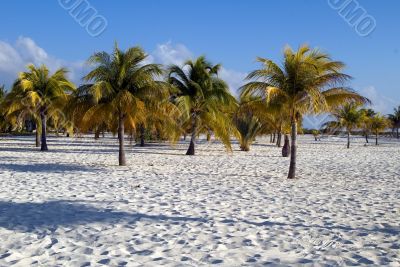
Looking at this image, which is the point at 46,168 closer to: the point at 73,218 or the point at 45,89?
the point at 73,218

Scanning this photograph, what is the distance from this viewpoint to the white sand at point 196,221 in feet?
16.3

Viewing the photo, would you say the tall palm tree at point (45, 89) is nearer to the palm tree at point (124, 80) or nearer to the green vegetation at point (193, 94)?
the green vegetation at point (193, 94)

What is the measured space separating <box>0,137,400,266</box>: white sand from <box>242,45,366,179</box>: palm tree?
2242 millimetres

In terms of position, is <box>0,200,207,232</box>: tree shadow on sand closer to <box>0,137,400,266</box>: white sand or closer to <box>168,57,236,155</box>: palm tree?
<box>0,137,400,266</box>: white sand

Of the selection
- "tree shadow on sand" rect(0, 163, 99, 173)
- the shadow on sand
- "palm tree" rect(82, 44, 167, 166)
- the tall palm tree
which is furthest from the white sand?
the tall palm tree

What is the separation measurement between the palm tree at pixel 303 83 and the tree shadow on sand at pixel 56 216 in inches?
231

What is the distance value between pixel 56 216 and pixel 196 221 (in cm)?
244

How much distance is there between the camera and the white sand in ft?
16.3

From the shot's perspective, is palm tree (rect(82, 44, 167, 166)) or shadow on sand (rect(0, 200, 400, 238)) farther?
palm tree (rect(82, 44, 167, 166))

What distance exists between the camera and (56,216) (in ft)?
23.0

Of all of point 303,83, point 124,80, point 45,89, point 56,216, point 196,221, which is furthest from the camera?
point 45,89

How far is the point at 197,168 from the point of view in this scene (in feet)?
48.6

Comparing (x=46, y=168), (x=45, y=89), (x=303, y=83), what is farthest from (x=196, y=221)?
(x=45, y=89)

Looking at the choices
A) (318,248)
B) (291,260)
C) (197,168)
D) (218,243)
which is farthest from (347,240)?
(197,168)
